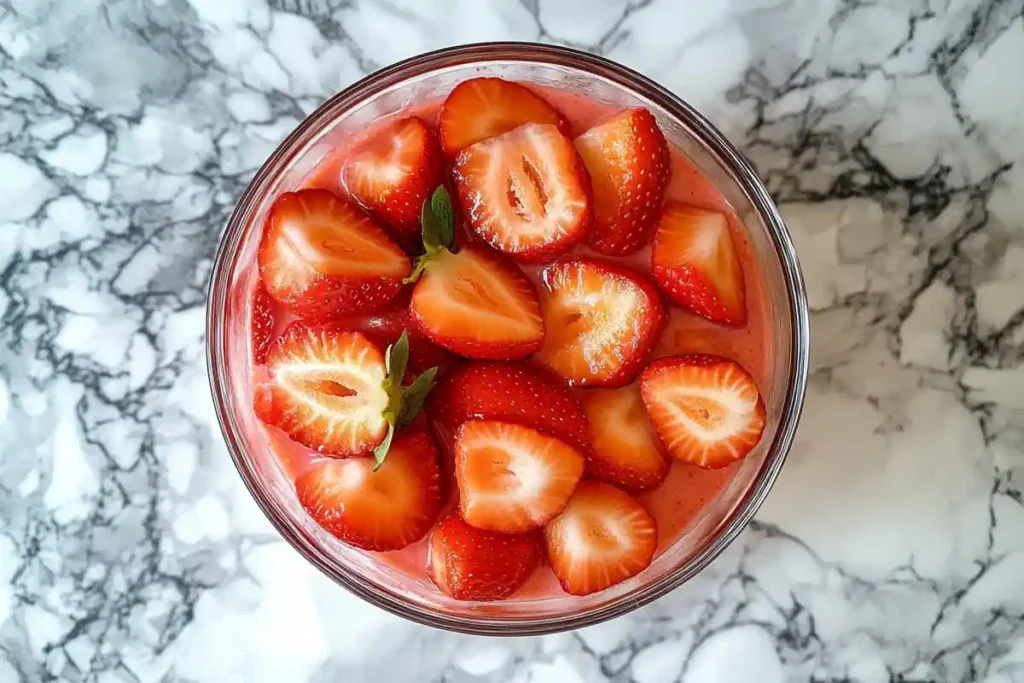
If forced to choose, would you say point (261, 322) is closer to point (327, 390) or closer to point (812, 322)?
point (327, 390)

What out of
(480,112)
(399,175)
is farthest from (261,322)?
(480,112)

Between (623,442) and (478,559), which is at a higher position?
(623,442)

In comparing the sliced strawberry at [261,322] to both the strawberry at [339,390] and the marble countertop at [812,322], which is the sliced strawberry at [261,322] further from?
the marble countertop at [812,322]

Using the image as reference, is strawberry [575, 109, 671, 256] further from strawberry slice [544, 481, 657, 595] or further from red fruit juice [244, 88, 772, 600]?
strawberry slice [544, 481, 657, 595]

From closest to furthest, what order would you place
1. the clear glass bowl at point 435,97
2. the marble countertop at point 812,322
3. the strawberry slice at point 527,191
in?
the strawberry slice at point 527,191, the clear glass bowl at point 435,97, the marble countertop at point 812,322

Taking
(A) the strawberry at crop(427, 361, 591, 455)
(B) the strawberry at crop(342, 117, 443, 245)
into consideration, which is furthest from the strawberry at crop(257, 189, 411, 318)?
(A) the strawberry at crop(427, 361, 591, 455)

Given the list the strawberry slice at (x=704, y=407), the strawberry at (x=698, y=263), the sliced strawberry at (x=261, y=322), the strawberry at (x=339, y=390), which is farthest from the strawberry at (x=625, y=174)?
the sliced strawberry at (x=261, y=322)

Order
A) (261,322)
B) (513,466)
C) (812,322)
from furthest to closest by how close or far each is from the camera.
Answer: (812,322) < (261,322) < (513,466)
